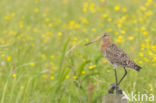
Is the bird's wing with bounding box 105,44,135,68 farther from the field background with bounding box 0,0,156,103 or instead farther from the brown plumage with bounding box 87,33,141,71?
the field background with bounding box 0,0,156,103

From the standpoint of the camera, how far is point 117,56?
9.85ft

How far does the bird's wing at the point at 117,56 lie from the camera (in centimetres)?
289

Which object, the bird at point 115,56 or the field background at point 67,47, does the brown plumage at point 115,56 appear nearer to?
the bird at point 115,56

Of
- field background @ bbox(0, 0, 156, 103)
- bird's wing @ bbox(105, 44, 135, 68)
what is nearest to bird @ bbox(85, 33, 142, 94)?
bird's wing @ bbox(105, 44, 135, 68)

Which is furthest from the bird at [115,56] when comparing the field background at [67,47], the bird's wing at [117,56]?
the field background at [67,47]

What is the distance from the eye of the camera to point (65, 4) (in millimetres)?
10500

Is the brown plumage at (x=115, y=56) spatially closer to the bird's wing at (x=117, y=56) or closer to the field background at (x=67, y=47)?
the bird's wing at (x=117, y=56)

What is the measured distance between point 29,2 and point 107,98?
855cm

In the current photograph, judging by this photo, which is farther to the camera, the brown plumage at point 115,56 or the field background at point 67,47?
the field background at point 67,47

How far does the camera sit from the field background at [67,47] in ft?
13.0

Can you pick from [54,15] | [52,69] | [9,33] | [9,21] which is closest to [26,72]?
[52,69]

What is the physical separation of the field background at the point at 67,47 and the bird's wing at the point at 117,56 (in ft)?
0.96

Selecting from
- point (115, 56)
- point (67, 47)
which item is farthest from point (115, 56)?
point (67, 47)

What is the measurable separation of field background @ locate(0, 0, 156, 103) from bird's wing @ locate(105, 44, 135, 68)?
0.29m
